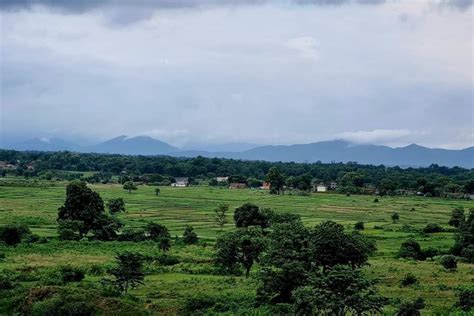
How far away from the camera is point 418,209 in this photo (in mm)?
99062

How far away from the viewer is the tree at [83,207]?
63.7 meters

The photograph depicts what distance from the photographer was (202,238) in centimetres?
6316

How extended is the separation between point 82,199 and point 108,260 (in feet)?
58.4

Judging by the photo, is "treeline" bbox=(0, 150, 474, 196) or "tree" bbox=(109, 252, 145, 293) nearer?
"tree" bbox=(109, 252, 145, 293)

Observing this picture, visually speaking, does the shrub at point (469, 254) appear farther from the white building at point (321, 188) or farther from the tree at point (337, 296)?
the white building at point (321, 188)

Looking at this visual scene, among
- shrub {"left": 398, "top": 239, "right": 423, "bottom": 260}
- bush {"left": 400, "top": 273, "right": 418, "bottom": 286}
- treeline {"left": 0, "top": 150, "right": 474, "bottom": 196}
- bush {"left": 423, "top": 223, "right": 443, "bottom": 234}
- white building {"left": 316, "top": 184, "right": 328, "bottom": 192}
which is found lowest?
bush {"left": 400, "top": 273, "right": 418, "bottom": 286}

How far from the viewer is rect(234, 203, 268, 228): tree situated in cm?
6781

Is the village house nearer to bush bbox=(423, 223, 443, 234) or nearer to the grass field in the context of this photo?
the grass field

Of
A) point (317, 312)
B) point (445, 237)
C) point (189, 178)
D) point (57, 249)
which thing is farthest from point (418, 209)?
point (189, 178)

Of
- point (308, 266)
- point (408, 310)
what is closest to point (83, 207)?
point (308, 266)

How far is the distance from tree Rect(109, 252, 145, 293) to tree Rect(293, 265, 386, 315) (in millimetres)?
11389

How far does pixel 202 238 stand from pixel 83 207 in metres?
13.0

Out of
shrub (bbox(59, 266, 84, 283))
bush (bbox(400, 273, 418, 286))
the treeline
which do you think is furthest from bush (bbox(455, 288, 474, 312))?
the treeline

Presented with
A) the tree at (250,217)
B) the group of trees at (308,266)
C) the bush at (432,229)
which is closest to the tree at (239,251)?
the group of trees at (308,266)
